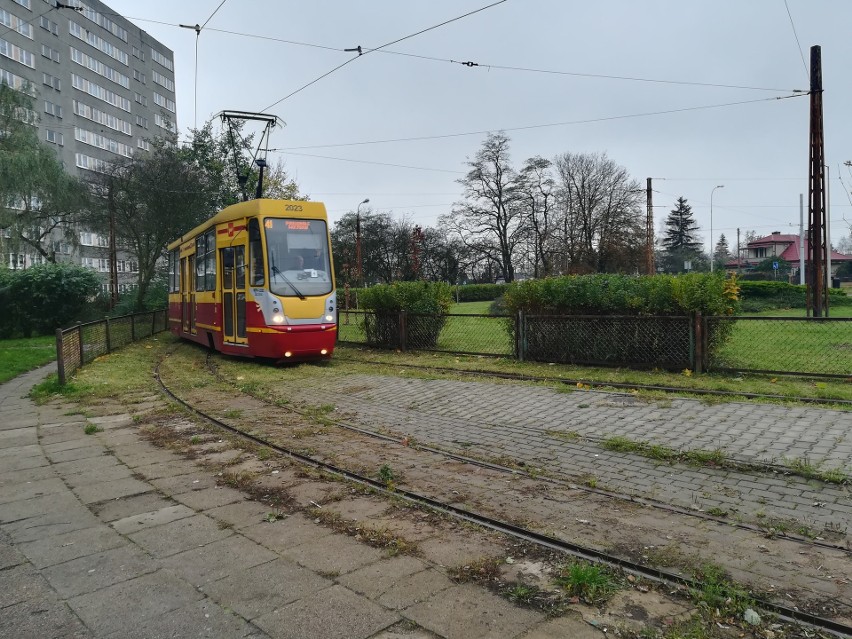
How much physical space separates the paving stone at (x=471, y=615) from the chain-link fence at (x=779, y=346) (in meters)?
8.31

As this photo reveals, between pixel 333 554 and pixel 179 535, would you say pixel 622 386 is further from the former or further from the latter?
pixel 179 535

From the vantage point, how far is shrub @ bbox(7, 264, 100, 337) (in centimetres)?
2666

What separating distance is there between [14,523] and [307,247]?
9.96m

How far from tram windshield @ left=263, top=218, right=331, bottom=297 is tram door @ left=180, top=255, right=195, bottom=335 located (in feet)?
18.6

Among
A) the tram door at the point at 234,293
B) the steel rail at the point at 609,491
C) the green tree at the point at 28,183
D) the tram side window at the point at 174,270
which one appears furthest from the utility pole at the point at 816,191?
the green tree at the point at 28,183

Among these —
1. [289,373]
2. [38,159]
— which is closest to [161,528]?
[289,373]

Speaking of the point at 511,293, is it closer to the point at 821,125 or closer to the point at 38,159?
the point at 821,125

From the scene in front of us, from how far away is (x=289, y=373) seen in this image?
514 inches

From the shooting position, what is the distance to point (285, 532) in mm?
4426

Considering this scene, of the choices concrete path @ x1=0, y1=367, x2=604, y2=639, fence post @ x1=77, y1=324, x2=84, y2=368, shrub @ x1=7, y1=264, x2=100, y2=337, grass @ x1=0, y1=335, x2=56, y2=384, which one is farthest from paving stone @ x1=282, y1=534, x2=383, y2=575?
shrub @ x1=7, y1=264, x2=100, y2=337

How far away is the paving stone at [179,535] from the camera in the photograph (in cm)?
421

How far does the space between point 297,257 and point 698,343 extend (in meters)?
8.41

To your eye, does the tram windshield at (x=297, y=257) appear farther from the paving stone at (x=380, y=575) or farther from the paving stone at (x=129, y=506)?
the paving stone at (x=380, y=575)

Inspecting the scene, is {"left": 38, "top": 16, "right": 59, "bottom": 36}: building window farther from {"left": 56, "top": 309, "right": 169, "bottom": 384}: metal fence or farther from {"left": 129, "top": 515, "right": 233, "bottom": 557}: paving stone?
{"left": 129, "top": 515, "right": 233, "bottom": 557}: paving stone
